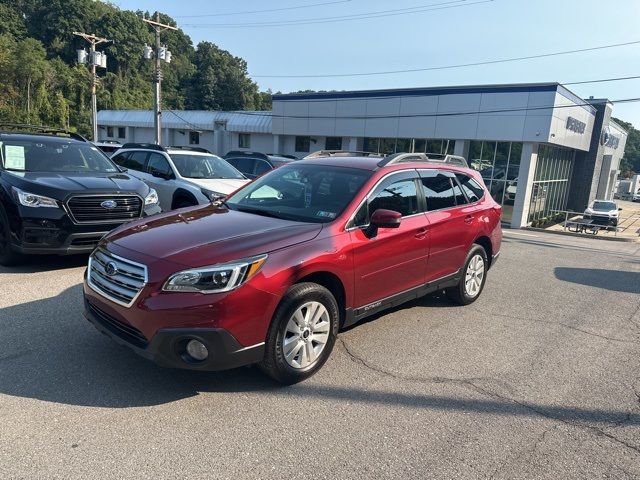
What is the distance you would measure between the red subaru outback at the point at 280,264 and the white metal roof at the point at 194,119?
1305 inches

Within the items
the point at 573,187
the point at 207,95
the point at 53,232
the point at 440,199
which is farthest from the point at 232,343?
the point at 207,95

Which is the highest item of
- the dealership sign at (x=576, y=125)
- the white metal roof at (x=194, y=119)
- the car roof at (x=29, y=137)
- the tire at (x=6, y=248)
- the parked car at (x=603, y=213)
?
the dealership sign at (x=576, y=125)

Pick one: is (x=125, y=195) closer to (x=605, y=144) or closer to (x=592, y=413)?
(x=592, y=413)

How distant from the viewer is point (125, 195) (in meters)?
6.58

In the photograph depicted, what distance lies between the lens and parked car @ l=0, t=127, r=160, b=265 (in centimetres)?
586

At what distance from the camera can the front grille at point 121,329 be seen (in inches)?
128

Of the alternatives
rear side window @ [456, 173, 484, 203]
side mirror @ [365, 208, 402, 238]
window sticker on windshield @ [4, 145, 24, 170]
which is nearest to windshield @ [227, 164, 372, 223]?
side mirror @ [365, 208, 402, 238]

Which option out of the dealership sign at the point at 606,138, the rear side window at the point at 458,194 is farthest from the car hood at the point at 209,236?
the dealership sign at the point at 606,138

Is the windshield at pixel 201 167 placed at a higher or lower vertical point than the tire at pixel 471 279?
higher

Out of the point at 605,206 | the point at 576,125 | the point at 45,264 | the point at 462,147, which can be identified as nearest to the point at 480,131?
the point at 462,147

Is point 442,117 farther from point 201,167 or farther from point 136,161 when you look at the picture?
point 136,161

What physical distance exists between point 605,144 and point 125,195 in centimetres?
3942

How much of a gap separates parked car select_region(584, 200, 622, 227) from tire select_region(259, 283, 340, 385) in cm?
3010

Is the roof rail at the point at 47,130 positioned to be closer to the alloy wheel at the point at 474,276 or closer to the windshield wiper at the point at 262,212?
the windshield wiper at the point at 262,212
